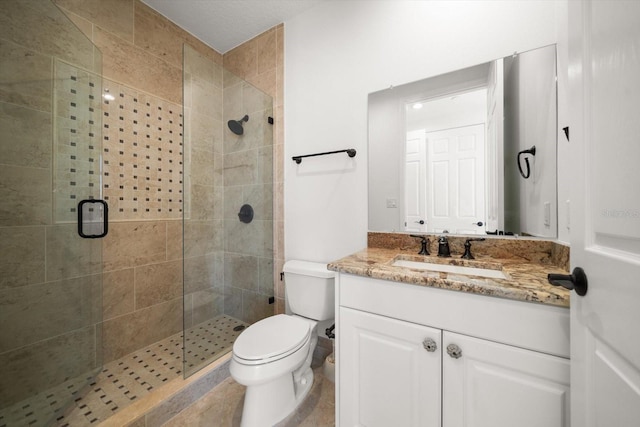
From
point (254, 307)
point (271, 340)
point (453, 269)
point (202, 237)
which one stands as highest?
point (202, 237)

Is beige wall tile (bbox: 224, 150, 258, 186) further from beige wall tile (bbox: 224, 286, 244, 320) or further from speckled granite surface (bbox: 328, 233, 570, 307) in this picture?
speckled granite surface (bbox: 328, 233, 570, 307)

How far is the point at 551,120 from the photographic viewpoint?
105 centimetres

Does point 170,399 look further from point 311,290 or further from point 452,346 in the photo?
point 452,346

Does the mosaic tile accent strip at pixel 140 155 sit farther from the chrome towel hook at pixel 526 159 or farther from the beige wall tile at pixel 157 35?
the chrome towel hook at pixel 526 159

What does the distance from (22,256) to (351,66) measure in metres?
2.15

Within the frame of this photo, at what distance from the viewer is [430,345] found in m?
0.84

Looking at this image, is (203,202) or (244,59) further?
(244,59)

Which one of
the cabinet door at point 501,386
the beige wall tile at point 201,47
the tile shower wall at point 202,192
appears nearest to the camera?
the cabinet door at point 501,386

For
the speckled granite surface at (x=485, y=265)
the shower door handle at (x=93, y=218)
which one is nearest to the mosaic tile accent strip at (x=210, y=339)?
the shower door handle at (x=93, y=218)

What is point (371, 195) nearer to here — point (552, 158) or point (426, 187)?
point (426, 187)

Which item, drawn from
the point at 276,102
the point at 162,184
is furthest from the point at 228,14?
the point at 162,184

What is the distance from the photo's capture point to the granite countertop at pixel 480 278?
70cm

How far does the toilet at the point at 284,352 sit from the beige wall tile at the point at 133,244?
3.51 ft

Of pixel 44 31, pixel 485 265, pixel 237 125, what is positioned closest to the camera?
pixel 485 265
